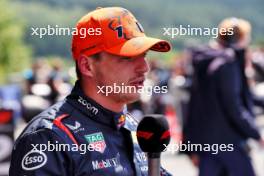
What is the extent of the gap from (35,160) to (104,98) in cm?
44

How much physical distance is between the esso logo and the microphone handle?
1.22ft

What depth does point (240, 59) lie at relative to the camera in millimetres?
6570

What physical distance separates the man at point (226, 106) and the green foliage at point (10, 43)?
2364 centimetres

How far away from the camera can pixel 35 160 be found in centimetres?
297

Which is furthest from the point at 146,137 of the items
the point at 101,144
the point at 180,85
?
the point at 180,85

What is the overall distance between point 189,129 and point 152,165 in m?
4.13

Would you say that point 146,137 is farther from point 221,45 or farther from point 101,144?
point 221,45

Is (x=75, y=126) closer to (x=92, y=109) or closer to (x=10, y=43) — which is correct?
(x=92, y=109)

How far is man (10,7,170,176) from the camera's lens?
3.08 m

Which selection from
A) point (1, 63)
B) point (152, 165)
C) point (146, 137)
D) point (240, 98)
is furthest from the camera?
point (1, 63)

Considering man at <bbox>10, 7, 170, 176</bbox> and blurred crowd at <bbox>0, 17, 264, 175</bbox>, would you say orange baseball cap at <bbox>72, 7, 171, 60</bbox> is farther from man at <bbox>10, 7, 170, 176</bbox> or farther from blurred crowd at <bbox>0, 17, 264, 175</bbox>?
blurred crowd at <bbox>0, 17, 264, 175</bbox>

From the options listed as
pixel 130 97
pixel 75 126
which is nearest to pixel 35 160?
pixel 75 126

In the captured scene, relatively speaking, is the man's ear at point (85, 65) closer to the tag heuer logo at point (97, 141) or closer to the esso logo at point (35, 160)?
the tag heuer logo at point (97, 141)

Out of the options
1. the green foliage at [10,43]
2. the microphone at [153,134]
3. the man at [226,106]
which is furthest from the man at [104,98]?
the green foliage at [10,43]
